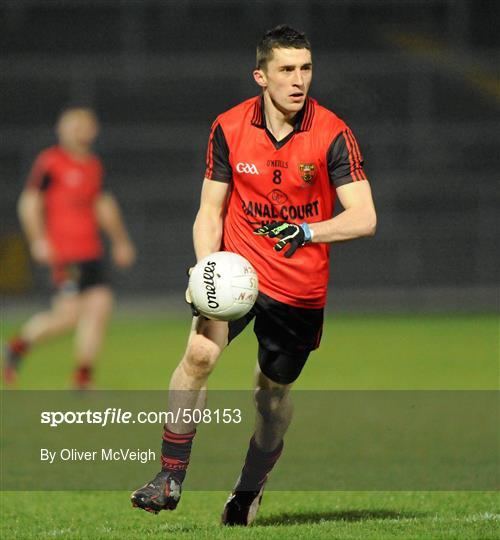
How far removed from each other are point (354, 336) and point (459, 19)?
43.6ft

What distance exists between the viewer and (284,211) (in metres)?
6.70

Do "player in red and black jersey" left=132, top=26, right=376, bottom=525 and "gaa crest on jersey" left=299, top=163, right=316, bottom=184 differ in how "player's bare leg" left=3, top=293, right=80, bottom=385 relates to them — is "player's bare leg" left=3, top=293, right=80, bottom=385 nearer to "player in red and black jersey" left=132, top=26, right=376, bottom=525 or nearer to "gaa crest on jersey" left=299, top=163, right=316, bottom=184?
"player in red and black jersey" left=132, top=26, right=376, bottom=525

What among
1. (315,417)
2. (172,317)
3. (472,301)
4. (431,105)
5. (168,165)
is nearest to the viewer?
(315,417)

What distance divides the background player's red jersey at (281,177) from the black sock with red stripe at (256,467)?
2.80 feet

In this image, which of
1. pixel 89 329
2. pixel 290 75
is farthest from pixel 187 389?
pixel 89 329

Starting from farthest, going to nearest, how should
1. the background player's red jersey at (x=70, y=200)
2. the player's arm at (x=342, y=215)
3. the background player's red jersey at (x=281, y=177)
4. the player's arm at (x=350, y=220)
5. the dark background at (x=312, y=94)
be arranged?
the dark background at (x=312, y=94) → the background player's red jersey at (x=70, y=200) → the background player's red jersey at (x=281, y=177) → the player's arm at (x=350, y=220) → the player's arm at (x=342, y=215)

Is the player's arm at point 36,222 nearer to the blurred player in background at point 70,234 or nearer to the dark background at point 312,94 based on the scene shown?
the blurred player in background at point 70,234

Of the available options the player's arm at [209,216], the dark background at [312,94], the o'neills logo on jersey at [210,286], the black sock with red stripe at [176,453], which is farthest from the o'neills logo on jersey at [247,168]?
the dark background at [312,94]

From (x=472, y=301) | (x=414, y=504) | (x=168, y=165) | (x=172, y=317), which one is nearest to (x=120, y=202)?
(x=168, y=165)

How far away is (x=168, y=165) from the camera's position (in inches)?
1018

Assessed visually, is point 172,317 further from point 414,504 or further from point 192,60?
point 414,504

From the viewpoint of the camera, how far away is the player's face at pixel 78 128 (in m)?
13.1

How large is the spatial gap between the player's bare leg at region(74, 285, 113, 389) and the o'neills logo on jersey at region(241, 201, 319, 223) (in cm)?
626

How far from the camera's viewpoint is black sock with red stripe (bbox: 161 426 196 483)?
6.30 m
